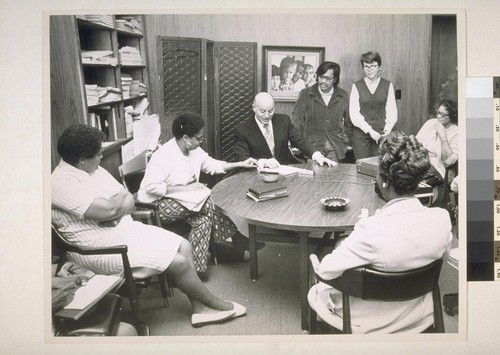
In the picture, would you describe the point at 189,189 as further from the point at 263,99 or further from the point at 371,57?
the point at 371,57

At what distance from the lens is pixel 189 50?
2273 millimetres

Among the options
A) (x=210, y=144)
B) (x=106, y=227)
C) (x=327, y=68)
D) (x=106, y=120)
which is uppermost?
(x=327, y=68)

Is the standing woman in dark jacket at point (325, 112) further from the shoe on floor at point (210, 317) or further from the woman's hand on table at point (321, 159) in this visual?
the shoe on floor at point (210, 317)

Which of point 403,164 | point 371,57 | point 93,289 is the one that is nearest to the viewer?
point 403,164

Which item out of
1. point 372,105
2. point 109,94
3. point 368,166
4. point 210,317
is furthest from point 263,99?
point 210,317

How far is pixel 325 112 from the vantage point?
2.39 metres

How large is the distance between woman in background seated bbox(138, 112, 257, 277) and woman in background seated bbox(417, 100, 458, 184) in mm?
975

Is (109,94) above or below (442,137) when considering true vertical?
above

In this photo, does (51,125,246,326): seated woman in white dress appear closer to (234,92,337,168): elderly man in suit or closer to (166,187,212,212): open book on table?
(166,187,212,212): open book on table

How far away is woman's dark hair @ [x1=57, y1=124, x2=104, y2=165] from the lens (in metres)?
2.20

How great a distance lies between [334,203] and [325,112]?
46 centimetres

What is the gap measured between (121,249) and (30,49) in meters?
1.05

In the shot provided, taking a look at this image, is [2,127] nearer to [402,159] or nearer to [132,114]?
[132,114]

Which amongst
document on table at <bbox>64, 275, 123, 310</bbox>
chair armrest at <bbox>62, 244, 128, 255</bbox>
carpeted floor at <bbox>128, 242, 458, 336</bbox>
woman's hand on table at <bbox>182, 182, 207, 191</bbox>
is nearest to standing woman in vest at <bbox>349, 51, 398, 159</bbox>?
carpeted floor at <bbox>128, 242, 458, 336</bbox>
